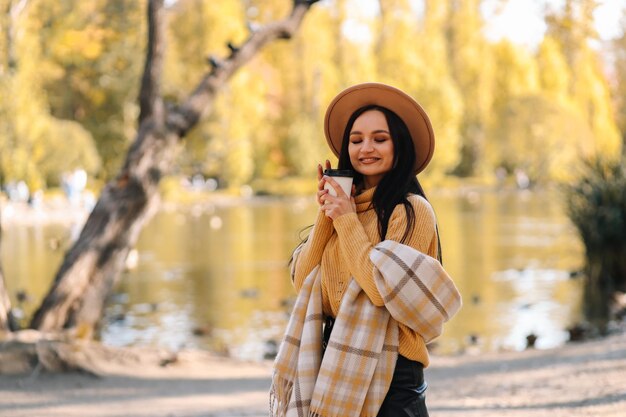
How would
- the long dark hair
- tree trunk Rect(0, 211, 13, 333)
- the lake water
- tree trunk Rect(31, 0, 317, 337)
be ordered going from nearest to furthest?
the long dark hair < tree trunk Rect(0, 211, 13, 333) < tree trunk Rect(31, 0, 317, 337) < the lake water

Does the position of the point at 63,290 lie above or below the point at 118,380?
above

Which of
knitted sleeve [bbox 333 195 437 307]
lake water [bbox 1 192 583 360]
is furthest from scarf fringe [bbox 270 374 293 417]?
lake water [bbox 1 192 583 360]

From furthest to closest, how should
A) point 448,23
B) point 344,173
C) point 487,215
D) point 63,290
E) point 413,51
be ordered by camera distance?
point 448,23
point 413,51
point 487,215
point 63,290
point 344,173

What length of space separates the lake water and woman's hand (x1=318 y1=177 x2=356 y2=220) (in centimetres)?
473

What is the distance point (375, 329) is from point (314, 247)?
27 cm

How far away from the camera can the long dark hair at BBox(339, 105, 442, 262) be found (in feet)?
7.25

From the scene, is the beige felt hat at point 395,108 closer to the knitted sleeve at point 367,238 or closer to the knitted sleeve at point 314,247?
the knitted sleeve at point 367,238

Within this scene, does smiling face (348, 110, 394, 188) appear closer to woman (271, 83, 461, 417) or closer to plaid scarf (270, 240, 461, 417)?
woman (271, 83, 461, 417)

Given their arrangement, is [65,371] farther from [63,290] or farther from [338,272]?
[338,272]

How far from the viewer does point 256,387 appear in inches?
210

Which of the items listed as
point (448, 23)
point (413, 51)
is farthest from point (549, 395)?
point (448, 23)

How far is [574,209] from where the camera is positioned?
10.4 meters

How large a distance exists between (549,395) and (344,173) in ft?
9.54

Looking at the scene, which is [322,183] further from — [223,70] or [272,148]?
[272,148]
